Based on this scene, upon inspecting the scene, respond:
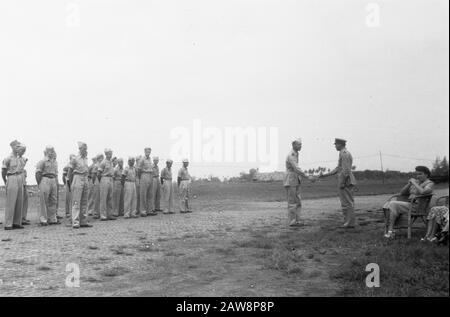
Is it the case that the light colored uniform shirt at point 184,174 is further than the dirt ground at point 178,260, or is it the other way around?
the light colored uniform shirt at point 184,174

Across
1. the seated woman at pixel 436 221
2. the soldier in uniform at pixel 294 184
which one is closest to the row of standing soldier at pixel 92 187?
the soldier in uniform at pixel 294 184

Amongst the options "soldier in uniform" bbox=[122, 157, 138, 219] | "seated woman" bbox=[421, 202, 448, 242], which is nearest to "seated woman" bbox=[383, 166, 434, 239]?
"seated woman" bbox=[421, 202, 448, 242]

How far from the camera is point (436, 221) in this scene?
23.3 feet

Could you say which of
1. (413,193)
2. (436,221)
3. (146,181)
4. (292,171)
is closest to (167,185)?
(146,181)

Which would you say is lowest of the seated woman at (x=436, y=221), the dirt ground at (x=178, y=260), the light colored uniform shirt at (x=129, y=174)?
the dirt ground at (x=178, y=260)

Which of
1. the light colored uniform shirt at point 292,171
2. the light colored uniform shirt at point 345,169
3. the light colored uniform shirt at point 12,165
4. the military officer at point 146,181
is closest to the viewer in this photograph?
the light colored uniform shirt at point 345,169

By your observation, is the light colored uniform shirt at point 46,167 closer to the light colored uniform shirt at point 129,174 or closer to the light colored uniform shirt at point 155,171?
the light colored uniform shirt at point 129,174

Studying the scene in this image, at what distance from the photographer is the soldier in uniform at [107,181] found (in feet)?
46.2

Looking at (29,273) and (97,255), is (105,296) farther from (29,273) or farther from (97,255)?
(97,255)

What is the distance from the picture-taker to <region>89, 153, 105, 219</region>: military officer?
14.2 metres

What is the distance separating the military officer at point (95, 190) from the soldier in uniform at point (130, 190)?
2.89 feet

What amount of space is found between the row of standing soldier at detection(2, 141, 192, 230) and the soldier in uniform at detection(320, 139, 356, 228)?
6.54 m

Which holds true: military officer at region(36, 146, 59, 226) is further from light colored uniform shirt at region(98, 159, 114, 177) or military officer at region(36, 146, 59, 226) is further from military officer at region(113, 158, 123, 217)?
military officer at region(113, 158, 123, 217)
